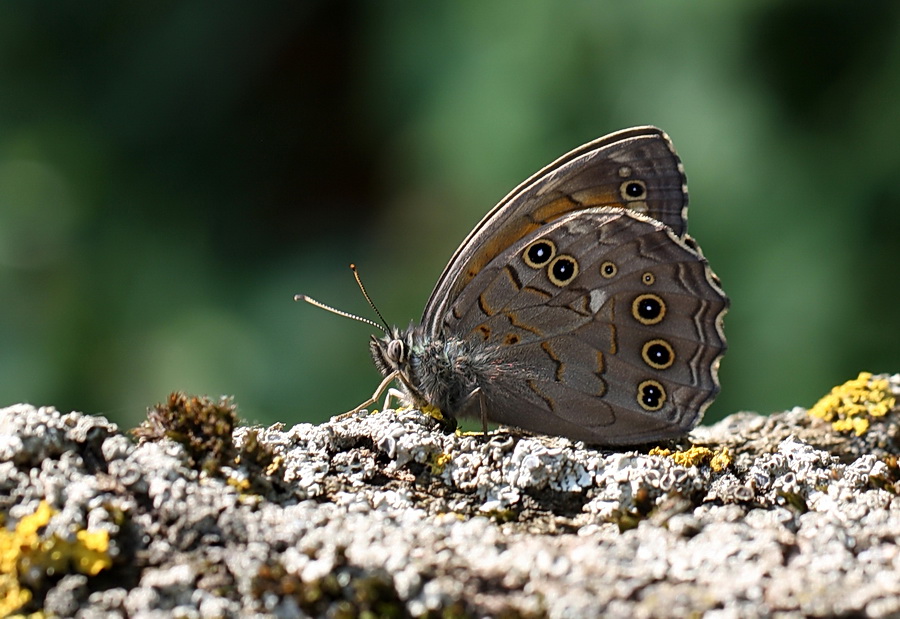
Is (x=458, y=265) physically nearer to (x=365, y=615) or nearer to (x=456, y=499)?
(x=456, y=499)

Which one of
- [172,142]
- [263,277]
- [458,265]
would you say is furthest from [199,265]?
[458,265]

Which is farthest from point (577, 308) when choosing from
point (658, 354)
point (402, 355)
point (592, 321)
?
point (402, 355)

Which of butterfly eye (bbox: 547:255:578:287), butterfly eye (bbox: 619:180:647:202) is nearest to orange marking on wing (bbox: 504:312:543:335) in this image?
butterfly eye (bbox: 547:255:578:287)

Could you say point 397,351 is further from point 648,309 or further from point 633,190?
point 633,190

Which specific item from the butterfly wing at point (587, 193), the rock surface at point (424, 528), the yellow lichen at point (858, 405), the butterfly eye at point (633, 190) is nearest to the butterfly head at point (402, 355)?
the butterfly wing at point (587, 193)

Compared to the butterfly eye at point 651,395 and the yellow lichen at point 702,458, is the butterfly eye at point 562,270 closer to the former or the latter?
the butterfly eye at point 651,395
